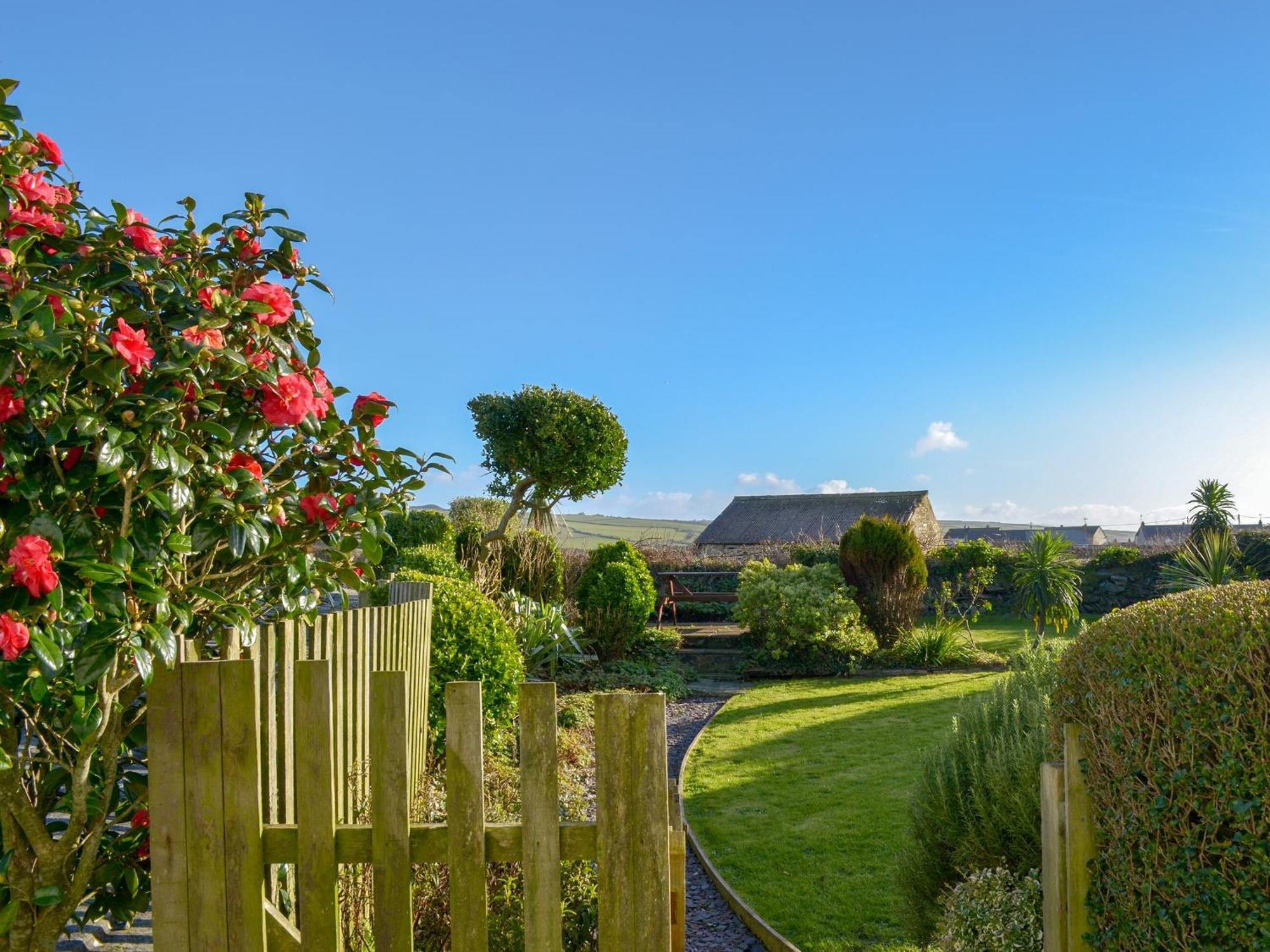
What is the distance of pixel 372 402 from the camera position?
8.94 feet

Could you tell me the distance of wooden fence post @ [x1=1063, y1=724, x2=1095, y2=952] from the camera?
2943 mm

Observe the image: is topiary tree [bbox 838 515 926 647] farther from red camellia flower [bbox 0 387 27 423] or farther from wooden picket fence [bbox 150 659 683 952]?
red camellia flower [bbox 0 387 27 423]

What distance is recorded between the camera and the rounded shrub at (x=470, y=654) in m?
6.59

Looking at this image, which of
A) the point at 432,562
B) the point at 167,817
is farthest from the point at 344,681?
the point at 432,562

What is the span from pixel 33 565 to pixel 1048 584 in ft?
47.1

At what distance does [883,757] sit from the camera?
26.0 ft

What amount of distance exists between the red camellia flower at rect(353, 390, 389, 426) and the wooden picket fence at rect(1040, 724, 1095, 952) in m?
2.55

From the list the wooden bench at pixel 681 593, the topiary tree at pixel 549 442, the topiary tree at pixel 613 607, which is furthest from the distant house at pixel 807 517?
the topiary tree at pixel 613 607

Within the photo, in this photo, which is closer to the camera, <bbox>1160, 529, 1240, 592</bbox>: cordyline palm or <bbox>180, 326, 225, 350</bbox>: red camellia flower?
<bbox>180, 326, 225, 350</bbox>: red camellia flower

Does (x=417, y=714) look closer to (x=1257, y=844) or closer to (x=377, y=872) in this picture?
(x=377, y=872)

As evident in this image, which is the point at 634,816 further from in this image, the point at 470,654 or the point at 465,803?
the point at 470,654

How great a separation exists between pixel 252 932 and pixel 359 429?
1477 millimetres

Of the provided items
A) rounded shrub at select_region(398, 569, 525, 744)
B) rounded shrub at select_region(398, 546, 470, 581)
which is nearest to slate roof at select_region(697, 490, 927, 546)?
rounded shrub at select_region(398, 546, 470, 581)

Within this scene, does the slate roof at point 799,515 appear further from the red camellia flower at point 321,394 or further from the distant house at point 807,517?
the red camellia flower at point 321,394
